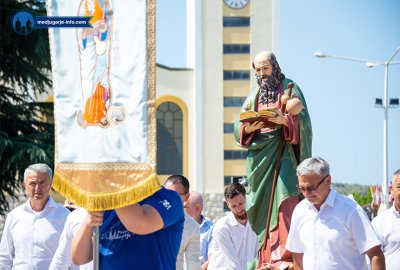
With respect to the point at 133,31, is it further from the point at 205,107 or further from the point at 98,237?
the point at 205,107

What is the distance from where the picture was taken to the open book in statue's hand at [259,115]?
8367mm

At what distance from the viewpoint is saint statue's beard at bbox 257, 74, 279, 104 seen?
8742 mm

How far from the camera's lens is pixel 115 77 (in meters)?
5.10

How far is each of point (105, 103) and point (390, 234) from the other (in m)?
3.90

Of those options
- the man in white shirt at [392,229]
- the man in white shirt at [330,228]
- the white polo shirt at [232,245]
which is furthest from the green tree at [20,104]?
the man in white shirt at [330,228]

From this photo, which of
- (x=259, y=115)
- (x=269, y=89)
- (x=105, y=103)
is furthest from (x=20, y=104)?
(x=105, y=103)

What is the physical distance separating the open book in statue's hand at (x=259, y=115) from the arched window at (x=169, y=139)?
44156 mm

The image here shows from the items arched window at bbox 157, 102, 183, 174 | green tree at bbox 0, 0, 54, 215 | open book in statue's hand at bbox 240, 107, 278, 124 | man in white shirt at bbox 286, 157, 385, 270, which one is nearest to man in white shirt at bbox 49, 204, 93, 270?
man in white shirt at bbox 286, 157, 385, 270

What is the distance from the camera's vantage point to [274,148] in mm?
8648

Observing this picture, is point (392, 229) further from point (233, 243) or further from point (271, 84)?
point (233, 243)

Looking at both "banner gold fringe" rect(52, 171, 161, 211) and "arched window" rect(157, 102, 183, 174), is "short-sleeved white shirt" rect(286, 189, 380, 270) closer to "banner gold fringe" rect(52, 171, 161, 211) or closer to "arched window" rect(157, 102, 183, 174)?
"banner gold fringe" rect(52, 171, 161, 211)

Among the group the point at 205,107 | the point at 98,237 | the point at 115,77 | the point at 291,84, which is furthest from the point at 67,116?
the point at 205,107

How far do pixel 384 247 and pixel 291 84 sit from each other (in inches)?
64.8

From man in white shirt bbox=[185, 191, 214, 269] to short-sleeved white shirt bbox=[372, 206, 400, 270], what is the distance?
115 inches
